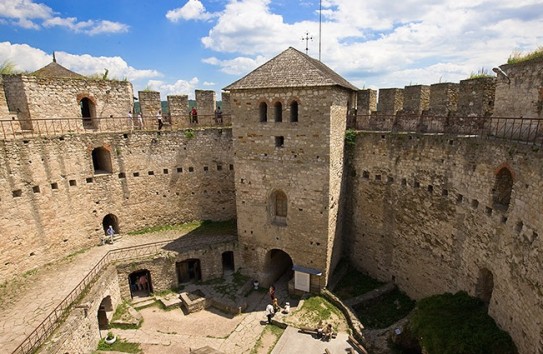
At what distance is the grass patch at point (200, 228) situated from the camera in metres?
16.6

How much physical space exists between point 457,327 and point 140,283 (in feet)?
41.3

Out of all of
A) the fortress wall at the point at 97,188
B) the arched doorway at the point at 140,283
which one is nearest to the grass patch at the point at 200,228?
the fortress wall at the point at 97,188

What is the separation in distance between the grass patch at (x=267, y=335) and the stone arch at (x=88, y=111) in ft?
40.1

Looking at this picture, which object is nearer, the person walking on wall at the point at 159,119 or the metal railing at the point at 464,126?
the metal railing at the point at 464,126

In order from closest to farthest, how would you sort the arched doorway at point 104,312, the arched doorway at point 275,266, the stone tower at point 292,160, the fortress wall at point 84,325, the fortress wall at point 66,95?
the fortress wall at point 84,325
the stone tower at point 292,160
the arched doorway at point 104,312
the fortress wall at point 66,95
the arched doorway at point 275,266

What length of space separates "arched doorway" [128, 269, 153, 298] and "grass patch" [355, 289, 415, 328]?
9.17 m

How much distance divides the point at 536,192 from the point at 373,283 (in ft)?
26.2

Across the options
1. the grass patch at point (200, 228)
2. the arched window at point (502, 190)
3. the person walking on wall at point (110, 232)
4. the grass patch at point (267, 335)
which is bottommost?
the grass patch at point (267, 335)

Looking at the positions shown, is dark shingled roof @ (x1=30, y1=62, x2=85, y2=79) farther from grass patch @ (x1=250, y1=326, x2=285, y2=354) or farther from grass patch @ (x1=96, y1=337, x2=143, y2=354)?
grass patch @ (x1=250, y1=326, x2=285, y2=354)

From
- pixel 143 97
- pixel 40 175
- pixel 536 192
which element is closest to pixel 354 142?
pixel 536 192

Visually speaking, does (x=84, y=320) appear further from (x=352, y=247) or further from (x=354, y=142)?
(x=354, y=142)

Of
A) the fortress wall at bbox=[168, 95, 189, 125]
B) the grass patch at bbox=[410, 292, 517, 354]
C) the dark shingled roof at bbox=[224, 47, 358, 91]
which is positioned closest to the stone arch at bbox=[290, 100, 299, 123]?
the dark shingled roof at bbox=[224, 47, 358, 91]

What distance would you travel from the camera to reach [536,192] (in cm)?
786

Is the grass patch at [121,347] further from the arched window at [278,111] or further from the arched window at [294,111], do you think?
the arched window at [294,111]
